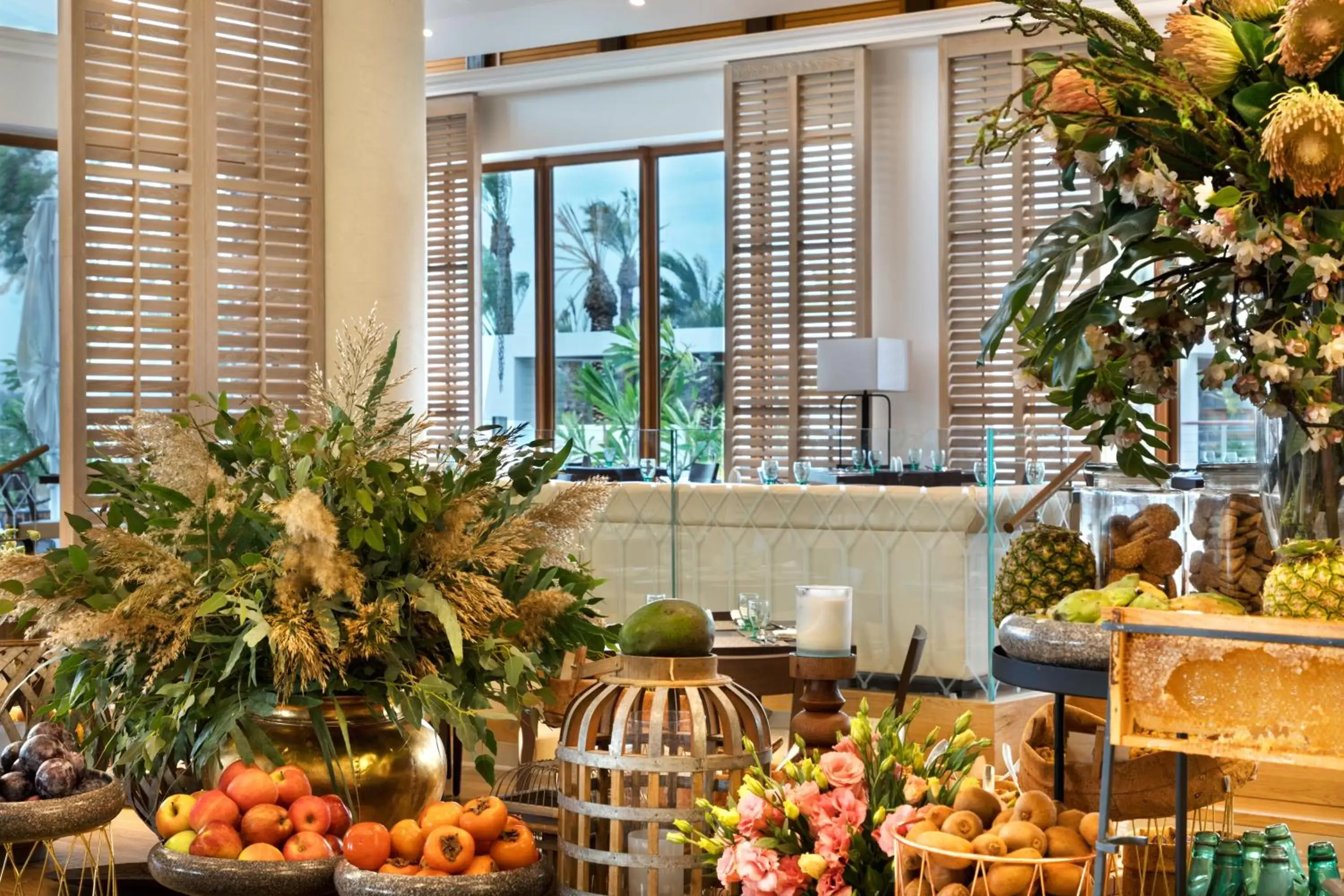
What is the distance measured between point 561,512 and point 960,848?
78 centimetres

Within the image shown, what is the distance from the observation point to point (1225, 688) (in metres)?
1.34

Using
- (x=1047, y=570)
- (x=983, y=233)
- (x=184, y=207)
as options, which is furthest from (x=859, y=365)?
(x=1047, y=570)

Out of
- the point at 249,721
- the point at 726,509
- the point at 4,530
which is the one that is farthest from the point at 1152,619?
the point at 4,530

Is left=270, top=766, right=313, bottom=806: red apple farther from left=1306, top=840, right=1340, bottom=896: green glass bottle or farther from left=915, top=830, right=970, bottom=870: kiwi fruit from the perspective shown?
left=1306, top=840, right=1340, bottom=896: green glass bottle

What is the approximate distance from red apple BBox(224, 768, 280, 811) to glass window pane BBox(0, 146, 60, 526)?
29.5 feet

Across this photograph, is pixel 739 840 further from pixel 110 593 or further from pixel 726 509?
pixel 726 509

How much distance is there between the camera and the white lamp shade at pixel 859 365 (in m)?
9.04

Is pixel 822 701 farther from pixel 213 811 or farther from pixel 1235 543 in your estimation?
pixel 213 811

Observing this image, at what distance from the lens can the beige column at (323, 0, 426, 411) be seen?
18.8 ft

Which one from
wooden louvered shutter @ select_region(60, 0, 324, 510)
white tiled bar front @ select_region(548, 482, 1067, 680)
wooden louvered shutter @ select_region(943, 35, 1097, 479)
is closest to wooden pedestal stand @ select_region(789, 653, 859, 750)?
white tiled bar front @ select_region(548, 482, 1067, 680)

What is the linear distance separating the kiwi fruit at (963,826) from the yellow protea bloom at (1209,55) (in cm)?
80

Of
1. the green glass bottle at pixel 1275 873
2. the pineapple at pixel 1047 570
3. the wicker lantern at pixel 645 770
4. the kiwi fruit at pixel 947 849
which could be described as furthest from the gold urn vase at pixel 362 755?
the green glass bottle at pixel 1275 873

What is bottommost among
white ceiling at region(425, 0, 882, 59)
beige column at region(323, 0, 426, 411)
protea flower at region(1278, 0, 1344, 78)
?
protea flower at region(1278, 0, 1344, 78)

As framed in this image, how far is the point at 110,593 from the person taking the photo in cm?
200
